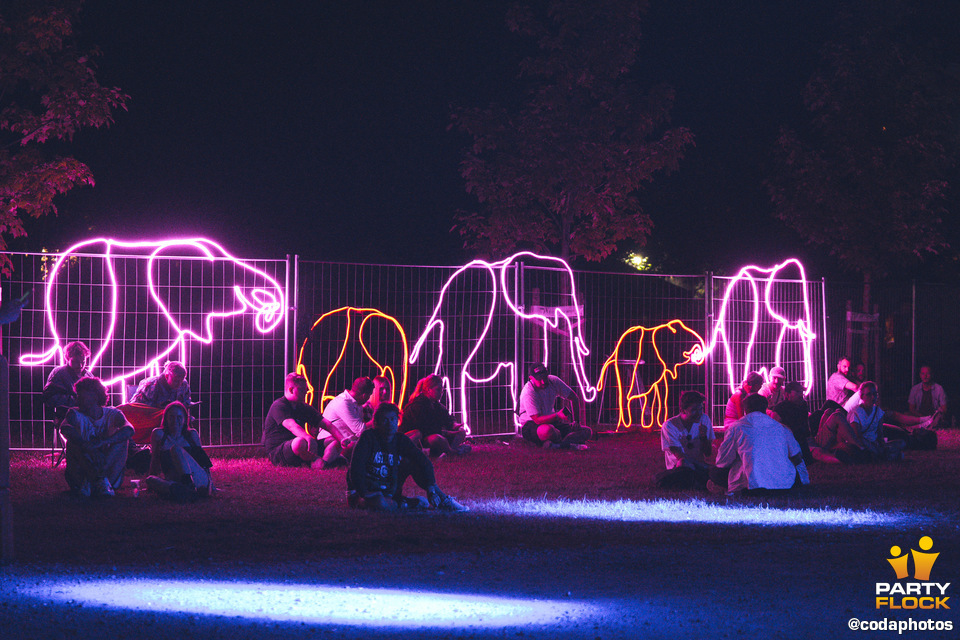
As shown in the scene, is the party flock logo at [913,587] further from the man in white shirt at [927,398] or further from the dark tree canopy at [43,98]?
the dark tree canopy at [43,98]

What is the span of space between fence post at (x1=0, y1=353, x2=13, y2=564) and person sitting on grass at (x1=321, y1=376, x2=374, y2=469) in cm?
522

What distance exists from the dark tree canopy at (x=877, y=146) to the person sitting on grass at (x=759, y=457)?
34.4ft

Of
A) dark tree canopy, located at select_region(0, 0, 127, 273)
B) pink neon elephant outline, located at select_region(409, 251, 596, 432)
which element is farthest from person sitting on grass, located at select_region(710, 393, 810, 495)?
dark tree canopy, located at select_region(0, 0, 127, 273)

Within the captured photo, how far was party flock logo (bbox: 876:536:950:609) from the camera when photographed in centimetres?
562

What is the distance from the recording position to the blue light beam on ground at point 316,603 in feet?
17.1

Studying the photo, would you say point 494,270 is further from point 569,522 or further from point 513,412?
point 569,522

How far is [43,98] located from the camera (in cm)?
1310

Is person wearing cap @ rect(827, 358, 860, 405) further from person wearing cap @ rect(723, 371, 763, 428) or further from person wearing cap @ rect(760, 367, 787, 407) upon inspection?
person wearing cap @ rect(723, 371, 763, 428)

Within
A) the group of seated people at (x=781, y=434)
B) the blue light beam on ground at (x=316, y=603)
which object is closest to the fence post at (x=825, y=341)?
the group of seated people at (x=781, y=434)

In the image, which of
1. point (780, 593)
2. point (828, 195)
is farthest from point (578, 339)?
point (780, 593)

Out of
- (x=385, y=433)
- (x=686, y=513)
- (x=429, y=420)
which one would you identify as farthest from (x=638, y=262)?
(x=385, y=433)

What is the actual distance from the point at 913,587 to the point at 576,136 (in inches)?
478

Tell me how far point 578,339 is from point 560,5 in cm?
583

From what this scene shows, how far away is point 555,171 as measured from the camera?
17.1 m
